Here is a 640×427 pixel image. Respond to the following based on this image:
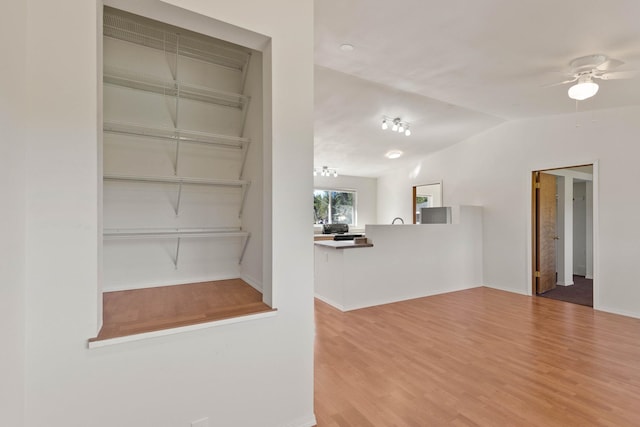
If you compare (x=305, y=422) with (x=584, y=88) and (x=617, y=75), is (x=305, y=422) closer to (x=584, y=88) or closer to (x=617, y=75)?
(x=584, y=88)

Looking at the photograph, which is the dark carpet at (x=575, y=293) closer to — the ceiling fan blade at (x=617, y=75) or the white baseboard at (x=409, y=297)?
the white baseboard at (x=409, y=297)

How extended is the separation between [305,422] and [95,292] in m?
1.38

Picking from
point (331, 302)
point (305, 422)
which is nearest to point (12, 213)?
point (305, 422)

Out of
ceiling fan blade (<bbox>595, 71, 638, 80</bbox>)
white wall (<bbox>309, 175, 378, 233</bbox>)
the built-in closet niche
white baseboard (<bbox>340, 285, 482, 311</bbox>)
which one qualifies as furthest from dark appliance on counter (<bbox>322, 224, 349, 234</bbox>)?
ceiling fan blade (<bbox>595, 71, 638, 80</bbox>)

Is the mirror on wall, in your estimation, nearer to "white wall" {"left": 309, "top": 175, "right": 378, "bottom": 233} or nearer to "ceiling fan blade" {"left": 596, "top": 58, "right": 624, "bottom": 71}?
"white wall" {"left": 309, "top": 175, "right": 378, "bottom": 233}

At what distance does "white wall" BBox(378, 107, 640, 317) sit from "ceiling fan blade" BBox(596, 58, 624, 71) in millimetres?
1606

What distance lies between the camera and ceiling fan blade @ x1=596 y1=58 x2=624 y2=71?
265 centimetres

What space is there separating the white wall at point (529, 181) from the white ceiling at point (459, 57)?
344 mm

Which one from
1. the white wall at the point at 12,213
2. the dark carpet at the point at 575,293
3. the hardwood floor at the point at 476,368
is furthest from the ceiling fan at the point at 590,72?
the white wall at the point at 12,213

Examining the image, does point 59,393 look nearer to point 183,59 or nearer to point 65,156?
point 65,156

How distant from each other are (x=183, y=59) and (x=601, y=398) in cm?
399

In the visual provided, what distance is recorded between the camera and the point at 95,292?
4.24 feet

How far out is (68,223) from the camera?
1.23 meters

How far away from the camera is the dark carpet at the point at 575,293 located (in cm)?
452
